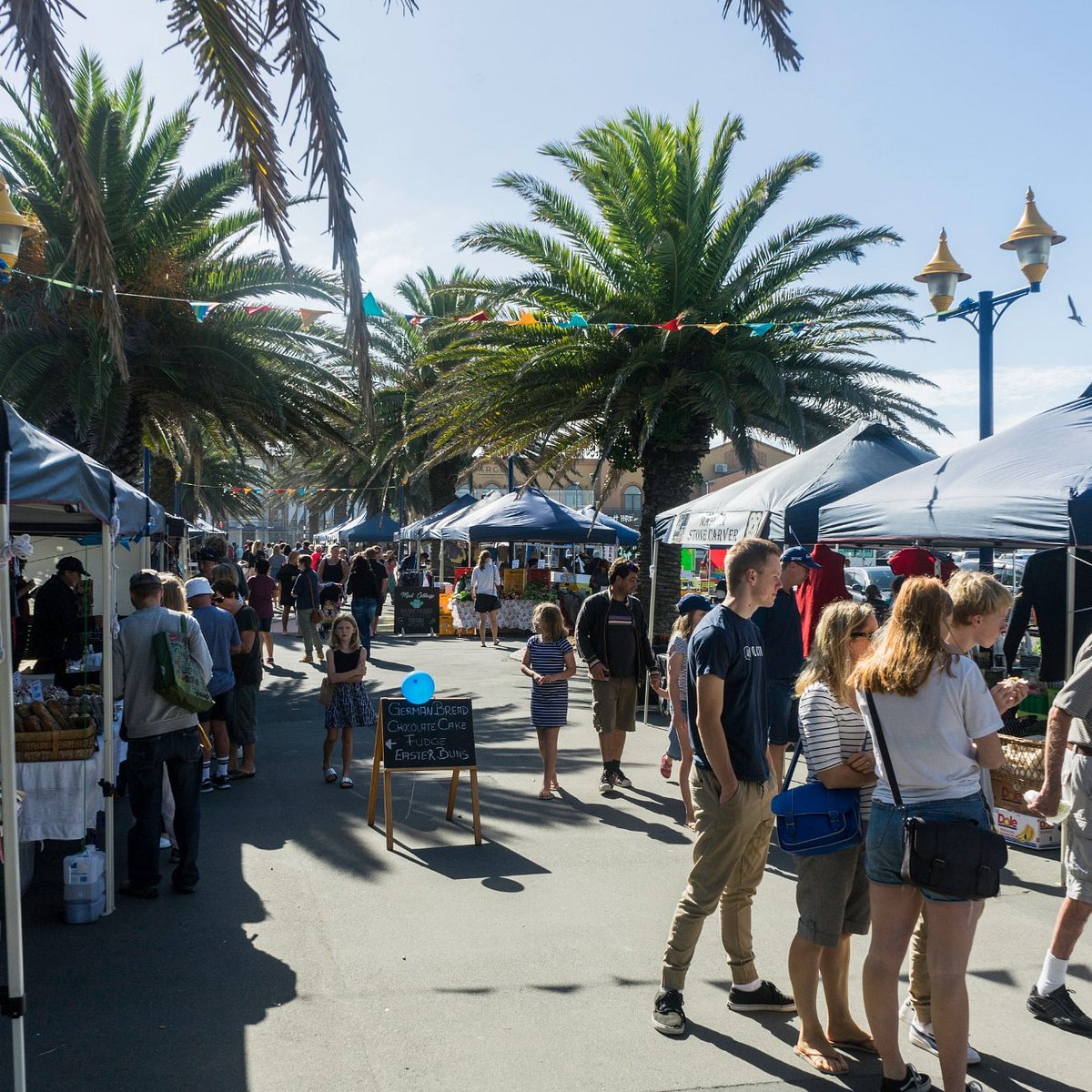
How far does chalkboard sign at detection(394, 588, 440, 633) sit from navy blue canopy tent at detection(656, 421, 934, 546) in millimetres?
12492

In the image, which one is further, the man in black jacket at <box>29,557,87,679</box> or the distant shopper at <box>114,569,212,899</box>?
the man in black jacket at <box>29,557,87,679</box>

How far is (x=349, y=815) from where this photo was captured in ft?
25.8

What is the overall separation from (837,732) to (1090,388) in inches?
216

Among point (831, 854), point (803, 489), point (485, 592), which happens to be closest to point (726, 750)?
point (831, 854)

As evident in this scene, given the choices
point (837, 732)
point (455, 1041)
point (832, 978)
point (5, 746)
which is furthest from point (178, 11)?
point (832, 978)

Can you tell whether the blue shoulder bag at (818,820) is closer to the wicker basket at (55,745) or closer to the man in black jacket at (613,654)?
the wicker basket at (55,745)

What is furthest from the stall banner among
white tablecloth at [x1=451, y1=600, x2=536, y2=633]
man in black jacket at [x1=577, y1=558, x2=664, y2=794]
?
white tablecloth at [x1=451, y1=600, x2=536, y2=633]


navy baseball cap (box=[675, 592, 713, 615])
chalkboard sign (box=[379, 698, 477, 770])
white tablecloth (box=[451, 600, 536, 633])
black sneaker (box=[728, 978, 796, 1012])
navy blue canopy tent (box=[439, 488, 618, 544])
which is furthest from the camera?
white tablecloth (box=[451, 600, 536, 633])

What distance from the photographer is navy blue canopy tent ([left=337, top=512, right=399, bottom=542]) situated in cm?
3559

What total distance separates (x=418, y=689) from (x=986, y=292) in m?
6.77

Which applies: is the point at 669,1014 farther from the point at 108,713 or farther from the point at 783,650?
the point at 783,650

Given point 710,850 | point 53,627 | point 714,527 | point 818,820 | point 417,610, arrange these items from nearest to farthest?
point 818,820 < point 710,850 < point 53,627 < point 714,527 < point 417,610

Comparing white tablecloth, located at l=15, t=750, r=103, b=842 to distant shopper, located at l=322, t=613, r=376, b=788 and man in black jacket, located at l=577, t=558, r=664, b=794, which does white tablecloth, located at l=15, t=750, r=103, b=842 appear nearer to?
distant shopper, located at l=322, t=613, r=376, b=788

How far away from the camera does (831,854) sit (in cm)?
393
